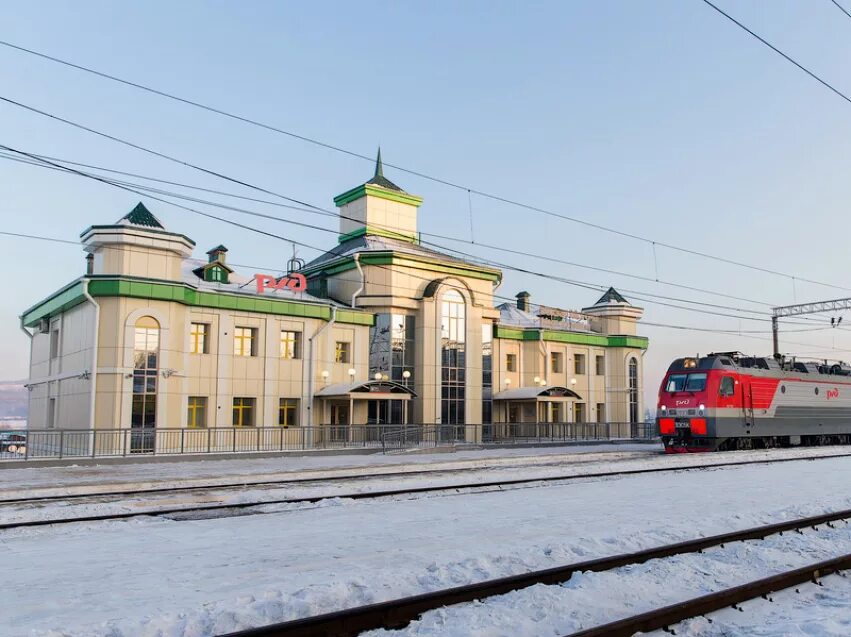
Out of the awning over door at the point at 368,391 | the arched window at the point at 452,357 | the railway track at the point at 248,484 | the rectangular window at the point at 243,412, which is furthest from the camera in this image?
the arched window at the point at 452,357

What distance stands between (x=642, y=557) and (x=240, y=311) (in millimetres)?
26877

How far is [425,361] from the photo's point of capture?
3859cm

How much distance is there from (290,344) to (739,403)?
19.7 meters

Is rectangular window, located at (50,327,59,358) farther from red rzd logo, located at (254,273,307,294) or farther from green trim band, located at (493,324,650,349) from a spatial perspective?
green trim band, located at (493,324,650,349)

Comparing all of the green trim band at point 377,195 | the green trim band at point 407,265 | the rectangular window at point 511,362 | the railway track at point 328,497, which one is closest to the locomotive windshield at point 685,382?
the railway track at point 328,497

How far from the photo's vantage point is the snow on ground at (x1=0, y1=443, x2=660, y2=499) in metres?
16.8

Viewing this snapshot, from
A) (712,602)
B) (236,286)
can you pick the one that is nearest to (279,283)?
(236,286)

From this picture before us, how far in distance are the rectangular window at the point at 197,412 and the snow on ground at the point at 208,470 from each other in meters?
6.48

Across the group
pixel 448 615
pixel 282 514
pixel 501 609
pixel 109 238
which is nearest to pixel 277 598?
pixel 448 615

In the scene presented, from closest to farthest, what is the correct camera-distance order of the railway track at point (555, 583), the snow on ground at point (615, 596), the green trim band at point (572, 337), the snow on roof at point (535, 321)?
the railway track at point (555, 583) < the snow on ground at point (615, 596) < the green trim band at point (572, 337) < the snow on roof at point (535, 321)

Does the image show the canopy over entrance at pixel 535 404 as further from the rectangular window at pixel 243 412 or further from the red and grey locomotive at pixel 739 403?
the rectangular window at pixel 243 412

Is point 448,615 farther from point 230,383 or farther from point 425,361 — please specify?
point 425,361

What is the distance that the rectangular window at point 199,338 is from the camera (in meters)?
31.8

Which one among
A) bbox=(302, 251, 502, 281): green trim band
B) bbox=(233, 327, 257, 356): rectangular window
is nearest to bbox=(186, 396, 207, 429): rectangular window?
bbox=(233, 327, 257, 356): rectangular window
